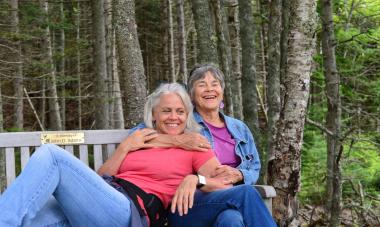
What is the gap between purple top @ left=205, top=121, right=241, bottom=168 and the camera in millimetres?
4027

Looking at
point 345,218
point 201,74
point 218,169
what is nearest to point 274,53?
point 345,218

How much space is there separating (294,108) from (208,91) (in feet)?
2.58

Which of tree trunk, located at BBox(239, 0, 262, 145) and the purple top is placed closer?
the purple top

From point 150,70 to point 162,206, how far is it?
56.0 feet

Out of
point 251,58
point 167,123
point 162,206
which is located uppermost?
point 251,58

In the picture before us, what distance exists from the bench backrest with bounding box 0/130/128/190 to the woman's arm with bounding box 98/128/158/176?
0.45m

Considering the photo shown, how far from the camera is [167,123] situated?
390 centimetres

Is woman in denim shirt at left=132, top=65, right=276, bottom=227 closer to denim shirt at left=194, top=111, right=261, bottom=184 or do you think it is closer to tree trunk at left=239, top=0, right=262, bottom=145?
denim shirt at left=194, top=111, right=261, bottom=184

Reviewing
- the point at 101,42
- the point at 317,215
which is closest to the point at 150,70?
the point at 101,42

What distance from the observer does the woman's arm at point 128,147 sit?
3.74 meters

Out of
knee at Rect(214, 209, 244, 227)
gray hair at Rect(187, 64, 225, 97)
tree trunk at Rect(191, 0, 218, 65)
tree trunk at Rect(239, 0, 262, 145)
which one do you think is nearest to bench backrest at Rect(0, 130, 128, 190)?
gray hair at Rect(187, 64, 225, 97)

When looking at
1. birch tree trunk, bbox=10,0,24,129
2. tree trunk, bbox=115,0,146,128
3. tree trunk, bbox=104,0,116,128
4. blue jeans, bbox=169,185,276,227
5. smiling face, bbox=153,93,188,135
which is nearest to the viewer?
blue jeans, bbox=169,185,276,227

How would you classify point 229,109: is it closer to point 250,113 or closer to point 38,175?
point 250,113

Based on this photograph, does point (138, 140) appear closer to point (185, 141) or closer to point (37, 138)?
point (185, 141)
